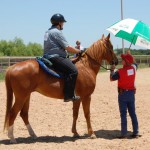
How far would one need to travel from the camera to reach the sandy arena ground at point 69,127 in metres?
6.73

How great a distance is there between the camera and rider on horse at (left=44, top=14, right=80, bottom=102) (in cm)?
715

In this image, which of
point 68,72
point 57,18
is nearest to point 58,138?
point 68,72

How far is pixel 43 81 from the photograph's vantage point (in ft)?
23.6

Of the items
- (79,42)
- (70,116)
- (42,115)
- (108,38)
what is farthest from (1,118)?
(79,42)

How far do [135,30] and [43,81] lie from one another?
2.29 metres

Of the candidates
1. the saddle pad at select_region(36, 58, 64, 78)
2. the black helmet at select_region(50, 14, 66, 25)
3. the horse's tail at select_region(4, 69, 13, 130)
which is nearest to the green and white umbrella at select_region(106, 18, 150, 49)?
the black helmet at select_region(50, 14, 66, 25)

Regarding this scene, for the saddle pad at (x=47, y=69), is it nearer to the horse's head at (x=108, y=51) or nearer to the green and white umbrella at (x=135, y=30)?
the horse's head at (x=108, y=51)

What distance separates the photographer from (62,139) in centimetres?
742

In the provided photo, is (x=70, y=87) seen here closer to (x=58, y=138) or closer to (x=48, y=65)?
(x=48, y=65)

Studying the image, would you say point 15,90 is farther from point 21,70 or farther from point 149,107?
point 149,107

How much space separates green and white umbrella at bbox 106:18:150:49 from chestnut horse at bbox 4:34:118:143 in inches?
10.8

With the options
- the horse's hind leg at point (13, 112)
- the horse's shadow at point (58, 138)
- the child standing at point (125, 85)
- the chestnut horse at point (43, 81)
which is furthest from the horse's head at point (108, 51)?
the horse's hind leg at point (13, 112)

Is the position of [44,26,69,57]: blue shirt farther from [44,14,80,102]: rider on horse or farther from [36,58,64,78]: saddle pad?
Result: [36,58,64,78]: saddle pad

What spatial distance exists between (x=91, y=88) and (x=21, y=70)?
1.57m
